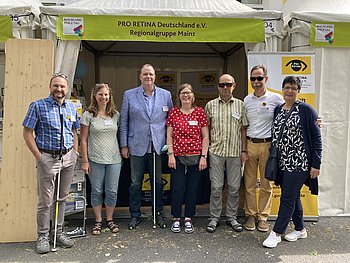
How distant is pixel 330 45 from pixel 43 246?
373 cm

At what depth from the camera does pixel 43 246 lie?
3.21 metres

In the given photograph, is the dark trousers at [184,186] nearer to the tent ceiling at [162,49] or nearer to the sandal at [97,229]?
the sandal at [97,229]

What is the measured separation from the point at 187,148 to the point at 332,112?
1887 millimetres

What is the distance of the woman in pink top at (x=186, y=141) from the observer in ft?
11.6

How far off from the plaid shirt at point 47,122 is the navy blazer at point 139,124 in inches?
25.6

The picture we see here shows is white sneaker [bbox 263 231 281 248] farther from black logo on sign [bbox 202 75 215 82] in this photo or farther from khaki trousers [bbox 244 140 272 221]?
black logo on sign [bbox 202 75 215 82]

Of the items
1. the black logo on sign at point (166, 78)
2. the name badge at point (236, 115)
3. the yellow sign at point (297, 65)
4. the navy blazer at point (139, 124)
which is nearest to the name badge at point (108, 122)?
the navy blazer at point (139, 124)

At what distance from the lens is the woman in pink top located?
3541 millimetres

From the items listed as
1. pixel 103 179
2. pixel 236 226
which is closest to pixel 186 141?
pixel 103 179

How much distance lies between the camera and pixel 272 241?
335 centimetres

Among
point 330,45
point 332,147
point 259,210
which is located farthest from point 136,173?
point 330,45

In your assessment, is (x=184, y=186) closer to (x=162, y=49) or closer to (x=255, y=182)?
(x=255, y=182)

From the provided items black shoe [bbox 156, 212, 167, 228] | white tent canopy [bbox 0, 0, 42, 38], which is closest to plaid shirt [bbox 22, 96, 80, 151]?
white tent canopy [bbox 0, 0, 42, 38]

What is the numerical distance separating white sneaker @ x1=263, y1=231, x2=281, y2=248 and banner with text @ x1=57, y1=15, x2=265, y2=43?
2131mm
